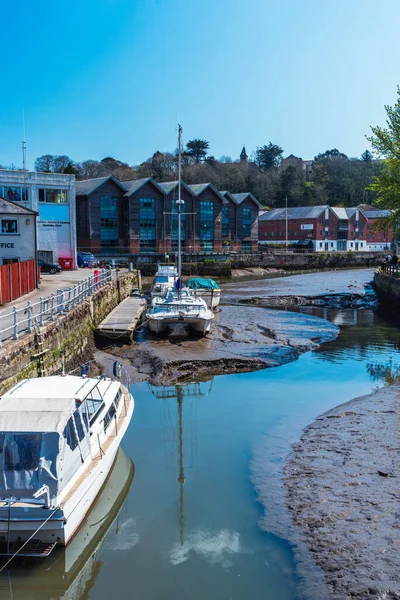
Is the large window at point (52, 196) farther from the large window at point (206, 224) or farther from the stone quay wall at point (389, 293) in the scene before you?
the large window at point (206, 224)

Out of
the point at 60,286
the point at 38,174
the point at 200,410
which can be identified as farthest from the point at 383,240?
the point at 200,410

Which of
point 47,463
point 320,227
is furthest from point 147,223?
point 47,463

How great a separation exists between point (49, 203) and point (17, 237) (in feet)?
52.3

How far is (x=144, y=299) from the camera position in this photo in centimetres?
3800

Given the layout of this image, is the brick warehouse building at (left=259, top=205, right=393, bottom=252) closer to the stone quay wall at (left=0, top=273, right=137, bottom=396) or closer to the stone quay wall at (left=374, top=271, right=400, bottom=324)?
the stone quay wall at (left=374, top=271, right=400, bottom=324)

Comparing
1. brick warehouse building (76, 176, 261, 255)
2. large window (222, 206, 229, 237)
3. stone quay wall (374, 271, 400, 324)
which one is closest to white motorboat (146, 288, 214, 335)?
stone quay wall (374, 271, 400, 324)

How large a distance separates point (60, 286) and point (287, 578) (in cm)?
→ 2753

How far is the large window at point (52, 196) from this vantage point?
48.1 m

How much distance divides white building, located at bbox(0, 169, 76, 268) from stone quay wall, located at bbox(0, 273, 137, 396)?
1983cm

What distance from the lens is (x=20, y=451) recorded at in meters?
9.88

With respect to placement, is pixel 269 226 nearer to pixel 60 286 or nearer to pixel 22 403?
pixel 60 286

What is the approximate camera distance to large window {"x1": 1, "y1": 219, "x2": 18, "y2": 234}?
32.9m

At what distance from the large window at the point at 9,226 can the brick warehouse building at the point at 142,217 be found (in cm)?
3383

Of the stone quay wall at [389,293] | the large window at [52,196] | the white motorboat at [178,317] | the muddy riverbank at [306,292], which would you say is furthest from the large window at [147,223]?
the white motorboat at [178,317]
